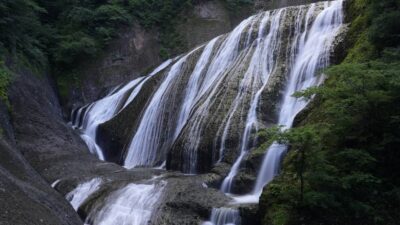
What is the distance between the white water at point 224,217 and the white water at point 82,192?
452 centimetres

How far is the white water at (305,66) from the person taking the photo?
521 inches

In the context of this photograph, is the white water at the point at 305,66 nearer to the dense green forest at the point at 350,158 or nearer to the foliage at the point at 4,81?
the dense green forest at the point at 350,158

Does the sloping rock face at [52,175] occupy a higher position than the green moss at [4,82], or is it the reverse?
the green moss at [4,82]

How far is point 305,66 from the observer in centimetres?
1631

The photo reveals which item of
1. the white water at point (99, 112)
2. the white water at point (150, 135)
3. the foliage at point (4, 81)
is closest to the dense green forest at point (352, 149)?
the white water at point (150, 135)

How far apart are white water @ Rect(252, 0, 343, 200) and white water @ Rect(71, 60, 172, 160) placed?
29.9 feet

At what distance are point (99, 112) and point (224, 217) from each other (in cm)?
1462

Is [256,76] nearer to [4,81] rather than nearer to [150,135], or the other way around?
[150,135]

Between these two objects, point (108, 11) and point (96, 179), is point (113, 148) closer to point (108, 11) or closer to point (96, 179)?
point (96, 179)

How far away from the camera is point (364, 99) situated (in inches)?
381

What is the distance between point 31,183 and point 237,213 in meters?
4.94

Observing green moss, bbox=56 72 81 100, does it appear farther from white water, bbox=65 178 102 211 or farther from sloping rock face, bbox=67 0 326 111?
white water, bbox=65 178 102 211

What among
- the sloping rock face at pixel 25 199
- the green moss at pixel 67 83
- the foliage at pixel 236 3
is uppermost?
the foliage at pixel 236 3

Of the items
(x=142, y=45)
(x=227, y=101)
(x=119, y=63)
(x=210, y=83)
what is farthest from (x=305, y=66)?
(x=142, y=45)
